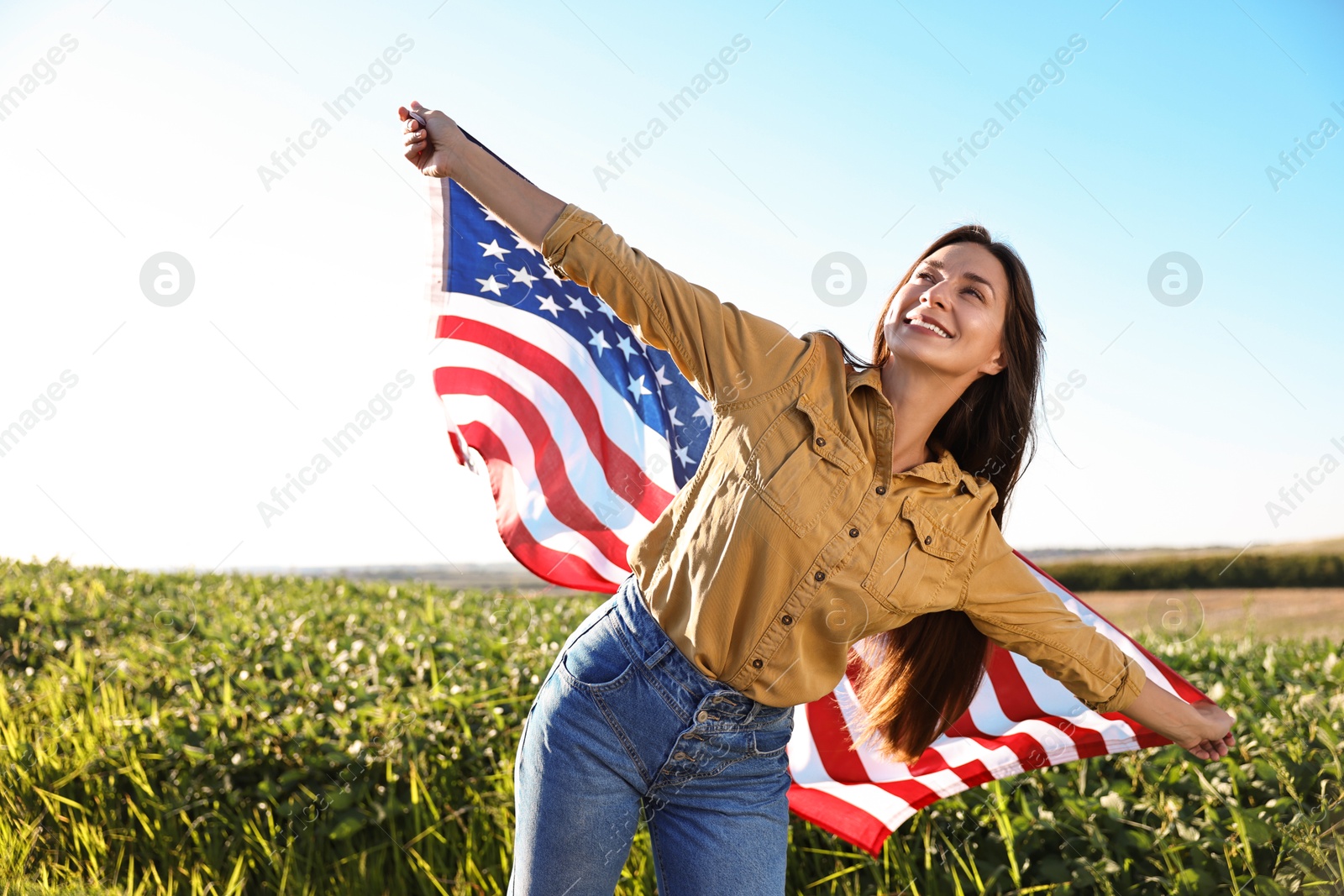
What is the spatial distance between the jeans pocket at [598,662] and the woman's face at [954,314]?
0.95m

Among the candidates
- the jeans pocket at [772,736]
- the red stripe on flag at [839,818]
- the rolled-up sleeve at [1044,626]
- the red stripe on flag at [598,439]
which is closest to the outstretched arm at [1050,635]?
the rolled-up sleeve at [1044,626]

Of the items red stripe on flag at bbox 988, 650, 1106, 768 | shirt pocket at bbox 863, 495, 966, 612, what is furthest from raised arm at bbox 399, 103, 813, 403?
red stripe on flag at bbox 988, 650, 1106, 768

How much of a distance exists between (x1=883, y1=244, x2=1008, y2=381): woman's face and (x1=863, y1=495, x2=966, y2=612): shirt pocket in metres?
0.35

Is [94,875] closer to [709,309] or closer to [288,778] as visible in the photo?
[288,778]

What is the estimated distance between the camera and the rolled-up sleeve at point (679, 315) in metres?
2.05

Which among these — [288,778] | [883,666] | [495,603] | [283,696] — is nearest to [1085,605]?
[883,666]

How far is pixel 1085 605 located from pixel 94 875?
4076mm

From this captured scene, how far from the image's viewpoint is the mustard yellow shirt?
2066 millimetres

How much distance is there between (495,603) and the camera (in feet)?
23.0

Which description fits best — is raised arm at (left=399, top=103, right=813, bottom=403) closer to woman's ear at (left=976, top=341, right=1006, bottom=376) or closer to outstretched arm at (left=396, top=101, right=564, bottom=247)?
outstretched arm at (left=396, top=101, right=564, bottom=247)

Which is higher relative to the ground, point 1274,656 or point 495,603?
point 1274,656

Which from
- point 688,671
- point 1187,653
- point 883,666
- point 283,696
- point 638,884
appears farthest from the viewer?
point 1187,653

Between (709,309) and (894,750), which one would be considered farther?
(894,750)

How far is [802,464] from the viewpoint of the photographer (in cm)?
214
